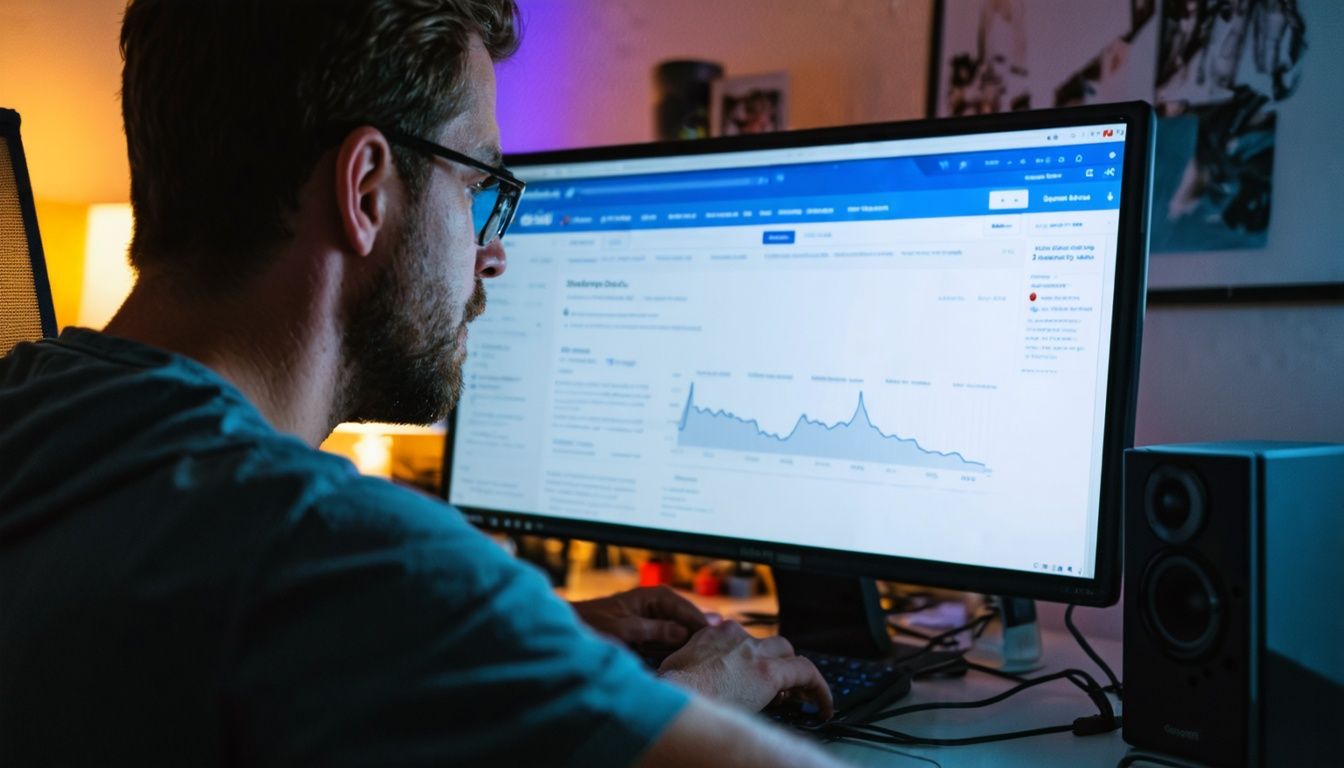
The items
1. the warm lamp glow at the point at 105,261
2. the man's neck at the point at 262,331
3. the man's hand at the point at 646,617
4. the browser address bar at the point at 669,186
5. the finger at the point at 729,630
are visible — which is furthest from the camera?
the warm lamp glow at the point at 105,261

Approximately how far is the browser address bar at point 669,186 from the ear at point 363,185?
1.52 feet

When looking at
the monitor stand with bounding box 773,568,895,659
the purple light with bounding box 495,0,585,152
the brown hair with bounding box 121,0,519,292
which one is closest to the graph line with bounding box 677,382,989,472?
the monitor stand with bounding box 773,568,895,659

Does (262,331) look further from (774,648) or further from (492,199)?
(774,648)

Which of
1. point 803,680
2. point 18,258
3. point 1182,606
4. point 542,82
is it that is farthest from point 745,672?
point 542,82

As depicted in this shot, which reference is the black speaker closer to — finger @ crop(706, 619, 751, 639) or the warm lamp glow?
finger @ crop(706, 619, 751, 639)

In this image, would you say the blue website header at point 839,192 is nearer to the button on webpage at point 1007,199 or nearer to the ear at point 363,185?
the button on webpage at point 1007,199

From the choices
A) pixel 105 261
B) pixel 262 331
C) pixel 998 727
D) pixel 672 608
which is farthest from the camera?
pixel 105 261

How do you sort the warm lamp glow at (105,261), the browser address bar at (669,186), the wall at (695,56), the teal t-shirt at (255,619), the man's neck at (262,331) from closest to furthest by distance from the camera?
the teal t-shirt at (255,619), the man's neck at (262,331), the browser address bar at (669,186), the wall at (695,56), the warm lamp glow at (105,261)

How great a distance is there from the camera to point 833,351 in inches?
41.1

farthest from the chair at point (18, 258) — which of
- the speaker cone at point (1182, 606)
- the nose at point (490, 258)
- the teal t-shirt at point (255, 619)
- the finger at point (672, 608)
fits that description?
the speaker cone at point (1182, 606)

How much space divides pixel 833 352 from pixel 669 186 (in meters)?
0.26

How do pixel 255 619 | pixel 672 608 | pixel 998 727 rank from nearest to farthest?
pixel 255 619, pixel 998 727, pixel 672 608

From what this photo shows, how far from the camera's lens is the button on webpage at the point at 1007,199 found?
96 cm

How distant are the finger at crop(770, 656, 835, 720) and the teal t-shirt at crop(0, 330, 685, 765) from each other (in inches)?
16.2
